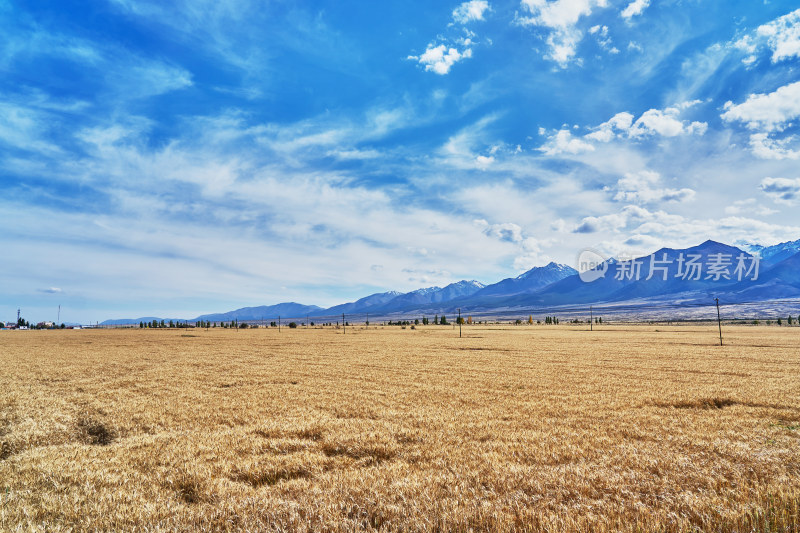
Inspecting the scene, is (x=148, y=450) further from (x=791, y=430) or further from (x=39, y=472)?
(x=791, y=430)

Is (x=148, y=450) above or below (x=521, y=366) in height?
above

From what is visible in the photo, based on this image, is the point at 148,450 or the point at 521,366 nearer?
the point at 148,450

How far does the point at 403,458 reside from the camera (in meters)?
9.13

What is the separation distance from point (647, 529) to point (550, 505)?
143 cm

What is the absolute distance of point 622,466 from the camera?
8.20 metres

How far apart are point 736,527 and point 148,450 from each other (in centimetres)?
1209

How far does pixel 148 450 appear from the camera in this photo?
977 centimetres

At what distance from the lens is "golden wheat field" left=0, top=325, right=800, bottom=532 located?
5992 millimetres

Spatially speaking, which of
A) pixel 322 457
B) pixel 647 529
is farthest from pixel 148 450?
pixel 647 529

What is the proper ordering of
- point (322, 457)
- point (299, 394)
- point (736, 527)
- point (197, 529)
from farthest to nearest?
point (299, 394) < point (322, 457) < point (197, 529) < point (736, 527)

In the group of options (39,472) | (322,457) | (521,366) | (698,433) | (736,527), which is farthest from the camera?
(521,366)

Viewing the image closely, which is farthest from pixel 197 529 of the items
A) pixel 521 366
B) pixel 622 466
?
pixel 521 366

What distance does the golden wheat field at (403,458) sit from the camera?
19.7 ft

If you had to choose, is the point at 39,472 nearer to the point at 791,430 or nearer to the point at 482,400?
the point at 482,400
